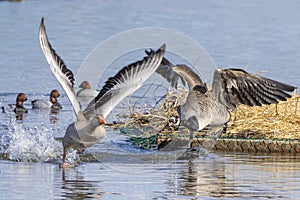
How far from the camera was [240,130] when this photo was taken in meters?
13.0

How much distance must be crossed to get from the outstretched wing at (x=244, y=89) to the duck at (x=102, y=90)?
1.51 meters

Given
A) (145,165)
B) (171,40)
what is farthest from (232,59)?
(145,165)

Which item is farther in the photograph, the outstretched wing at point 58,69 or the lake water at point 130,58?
the outstretched wing at point 58,69

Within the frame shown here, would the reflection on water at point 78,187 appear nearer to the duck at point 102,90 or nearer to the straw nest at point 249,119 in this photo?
the duck at point 102,90

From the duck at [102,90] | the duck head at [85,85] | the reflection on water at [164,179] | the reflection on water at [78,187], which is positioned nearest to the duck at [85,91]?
the duck head at [85,85]

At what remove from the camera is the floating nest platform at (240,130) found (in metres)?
12.1

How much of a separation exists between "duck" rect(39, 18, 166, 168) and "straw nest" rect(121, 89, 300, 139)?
1.85m

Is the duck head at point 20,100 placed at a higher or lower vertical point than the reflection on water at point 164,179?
higher

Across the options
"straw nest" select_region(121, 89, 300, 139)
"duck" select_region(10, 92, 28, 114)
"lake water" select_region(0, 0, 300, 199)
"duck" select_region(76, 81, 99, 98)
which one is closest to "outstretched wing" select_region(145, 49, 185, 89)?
"straw nest" select_region(121, 89, 300, 139)

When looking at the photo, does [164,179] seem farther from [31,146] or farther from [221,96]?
[221,96]

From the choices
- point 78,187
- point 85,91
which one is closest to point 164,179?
point 78,187

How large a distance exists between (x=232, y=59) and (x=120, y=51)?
2.67 metres

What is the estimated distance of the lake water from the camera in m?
9.83

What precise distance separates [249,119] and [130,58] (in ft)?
27.1
